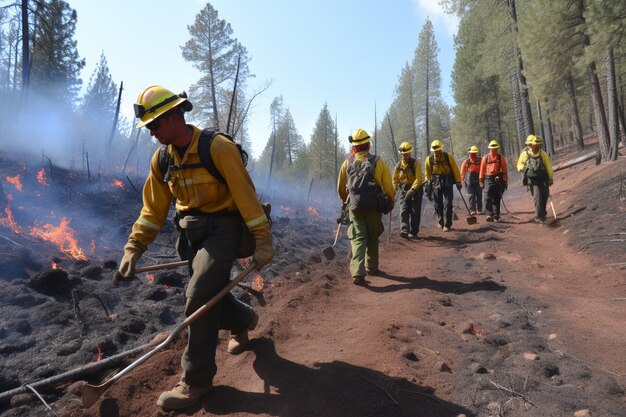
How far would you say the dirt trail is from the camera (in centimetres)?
291

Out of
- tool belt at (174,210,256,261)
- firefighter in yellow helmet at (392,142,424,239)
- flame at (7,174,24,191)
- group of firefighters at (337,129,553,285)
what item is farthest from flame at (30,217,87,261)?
firefighter in yellow helmet at (392,142,424,239)

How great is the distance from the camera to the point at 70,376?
12.1 feet

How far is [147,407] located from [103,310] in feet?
10.0

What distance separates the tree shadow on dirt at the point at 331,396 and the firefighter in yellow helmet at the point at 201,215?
30 centimetres

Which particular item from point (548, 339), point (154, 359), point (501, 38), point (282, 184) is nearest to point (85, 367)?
point (154, 359)

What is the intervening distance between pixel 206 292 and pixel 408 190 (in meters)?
7.69

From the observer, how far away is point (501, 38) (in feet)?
61.4

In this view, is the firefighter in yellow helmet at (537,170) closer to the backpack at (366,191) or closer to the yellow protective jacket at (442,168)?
the yellow protective jacket at (442,168)

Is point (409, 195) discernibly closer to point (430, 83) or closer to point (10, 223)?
point (10, 223)

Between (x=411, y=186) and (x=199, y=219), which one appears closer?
(x=199, y=219)

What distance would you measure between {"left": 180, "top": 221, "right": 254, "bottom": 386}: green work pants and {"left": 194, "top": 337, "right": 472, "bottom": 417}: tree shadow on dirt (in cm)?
30

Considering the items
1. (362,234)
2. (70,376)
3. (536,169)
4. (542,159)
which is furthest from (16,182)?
(542,159)

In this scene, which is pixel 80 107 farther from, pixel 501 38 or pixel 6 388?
pixel 6 388

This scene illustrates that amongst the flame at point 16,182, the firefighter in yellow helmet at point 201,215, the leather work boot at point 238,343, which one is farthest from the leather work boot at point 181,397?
the flame at point 16,182
